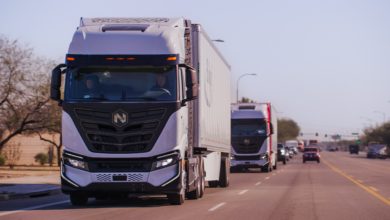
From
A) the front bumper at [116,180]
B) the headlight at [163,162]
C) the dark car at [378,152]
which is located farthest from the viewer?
the dark car at [378,152]

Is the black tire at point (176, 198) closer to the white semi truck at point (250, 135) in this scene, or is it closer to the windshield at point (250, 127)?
the white semi truck at point (250, 135)

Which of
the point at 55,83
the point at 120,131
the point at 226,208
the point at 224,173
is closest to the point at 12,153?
the point at 224,173

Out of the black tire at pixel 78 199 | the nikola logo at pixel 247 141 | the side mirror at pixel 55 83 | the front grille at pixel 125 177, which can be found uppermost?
the side mirror at pixel 55 83

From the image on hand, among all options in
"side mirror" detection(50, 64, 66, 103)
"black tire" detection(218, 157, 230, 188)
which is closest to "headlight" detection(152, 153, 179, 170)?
"side mirror" detection(50, 64, 66, 103)

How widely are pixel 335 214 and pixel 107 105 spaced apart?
5910 mm

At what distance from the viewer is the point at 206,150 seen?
22.1 m

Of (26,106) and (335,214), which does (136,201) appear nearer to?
(335,214)

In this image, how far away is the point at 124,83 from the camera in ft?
59.2

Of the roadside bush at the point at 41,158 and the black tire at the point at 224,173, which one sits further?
the roadside bush at the point at 41,158

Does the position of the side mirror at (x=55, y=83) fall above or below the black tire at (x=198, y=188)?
above

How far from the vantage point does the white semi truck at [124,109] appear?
58.1ft

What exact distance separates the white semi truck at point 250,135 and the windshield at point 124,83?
27.4 m

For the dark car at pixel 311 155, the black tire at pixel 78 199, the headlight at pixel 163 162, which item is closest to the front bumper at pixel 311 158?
the dark car at pixel 311 155

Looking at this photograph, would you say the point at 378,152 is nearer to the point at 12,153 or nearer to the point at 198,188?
the point at 12,153
